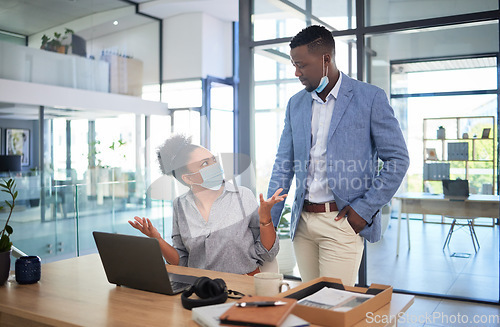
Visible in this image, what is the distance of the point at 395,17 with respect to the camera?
3.90 m

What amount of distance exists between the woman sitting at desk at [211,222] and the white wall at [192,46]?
8.12m

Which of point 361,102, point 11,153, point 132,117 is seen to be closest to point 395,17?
point 361,102

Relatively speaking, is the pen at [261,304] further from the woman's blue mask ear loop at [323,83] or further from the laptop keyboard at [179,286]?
the woman's blue mask ear loop at [323,83]

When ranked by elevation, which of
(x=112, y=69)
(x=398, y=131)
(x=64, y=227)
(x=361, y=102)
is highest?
(x=112, y=69)

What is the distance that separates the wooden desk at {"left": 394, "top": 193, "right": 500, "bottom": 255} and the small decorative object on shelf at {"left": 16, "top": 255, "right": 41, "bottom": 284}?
299 cm

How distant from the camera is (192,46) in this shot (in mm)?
10039

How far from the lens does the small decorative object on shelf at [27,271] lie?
1.73m

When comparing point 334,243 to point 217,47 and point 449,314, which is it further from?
point 217,47

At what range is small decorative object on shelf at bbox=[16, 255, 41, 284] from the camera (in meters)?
1.73

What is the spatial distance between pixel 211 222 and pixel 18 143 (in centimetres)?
623

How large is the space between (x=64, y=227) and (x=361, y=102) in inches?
117

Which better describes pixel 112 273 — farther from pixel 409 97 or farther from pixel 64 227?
pixel 409 97

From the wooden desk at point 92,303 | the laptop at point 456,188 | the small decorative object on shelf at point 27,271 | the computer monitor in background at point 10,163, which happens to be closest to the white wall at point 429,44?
the laptop at point 456,188

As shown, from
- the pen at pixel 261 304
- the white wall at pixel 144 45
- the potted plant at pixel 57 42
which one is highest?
the white wall at pixel 144 45
